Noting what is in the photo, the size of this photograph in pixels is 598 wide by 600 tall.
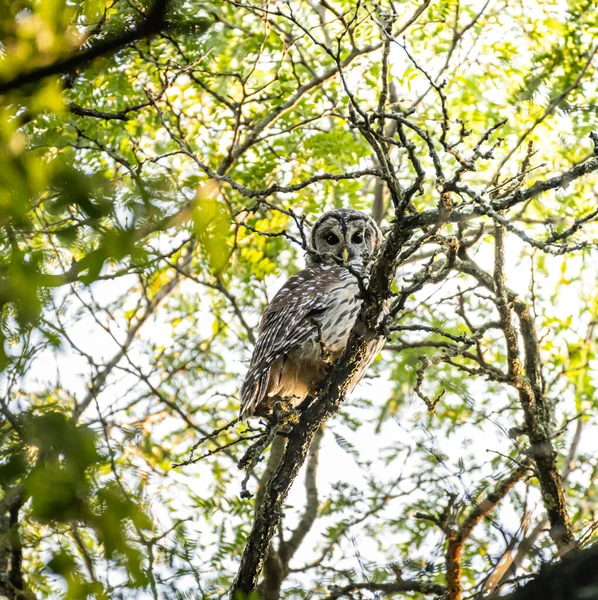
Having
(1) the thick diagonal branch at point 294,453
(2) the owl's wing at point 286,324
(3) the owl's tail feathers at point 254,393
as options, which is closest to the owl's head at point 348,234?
(2) the owl's wing at point 286,324

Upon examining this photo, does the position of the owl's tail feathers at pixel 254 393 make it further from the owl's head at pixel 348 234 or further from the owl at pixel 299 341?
the owl's head at pixel 348 234

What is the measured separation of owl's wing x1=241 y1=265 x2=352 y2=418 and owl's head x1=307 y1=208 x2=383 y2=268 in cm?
65

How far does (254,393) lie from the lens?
4.27m

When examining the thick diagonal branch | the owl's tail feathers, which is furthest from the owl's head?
the thick diagonal branch

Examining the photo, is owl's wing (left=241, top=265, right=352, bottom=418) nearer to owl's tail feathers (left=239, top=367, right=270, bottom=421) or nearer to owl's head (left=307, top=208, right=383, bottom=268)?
owl's tail feathers (left=239, top=367, right=270, bottom=421)

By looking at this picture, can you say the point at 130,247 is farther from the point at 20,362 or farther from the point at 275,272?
the point at 275,272

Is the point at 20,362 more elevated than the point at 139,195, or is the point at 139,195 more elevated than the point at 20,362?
the point at 139,195

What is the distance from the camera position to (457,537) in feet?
12.5

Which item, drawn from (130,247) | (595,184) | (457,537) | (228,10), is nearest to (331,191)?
(228,10)

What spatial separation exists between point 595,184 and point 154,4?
20.5 ft

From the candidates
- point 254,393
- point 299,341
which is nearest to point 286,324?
point 299,341

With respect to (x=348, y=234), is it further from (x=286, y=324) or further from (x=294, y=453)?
(x=294, y=453)

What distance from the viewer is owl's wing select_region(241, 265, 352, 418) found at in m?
4.29

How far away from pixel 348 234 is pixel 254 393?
179 centimetres
